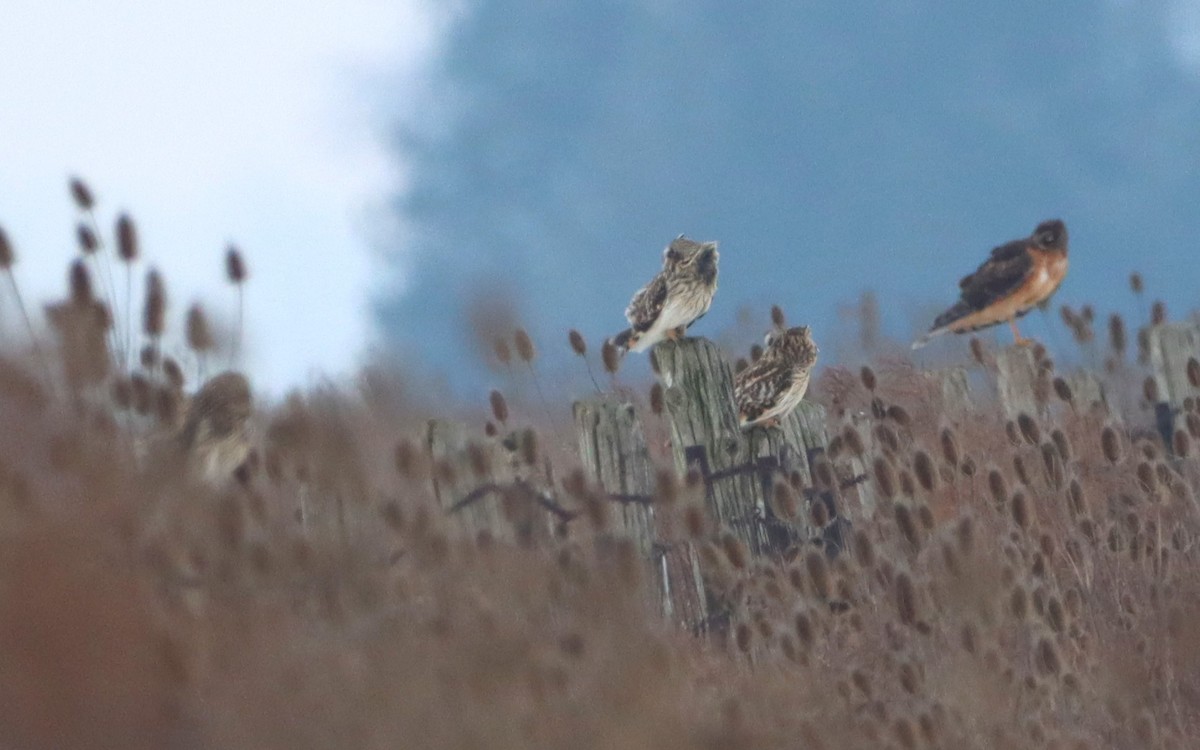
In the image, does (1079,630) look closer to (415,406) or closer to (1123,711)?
(1123,711)

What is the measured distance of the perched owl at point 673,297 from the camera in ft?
24.1

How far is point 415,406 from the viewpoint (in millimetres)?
5574

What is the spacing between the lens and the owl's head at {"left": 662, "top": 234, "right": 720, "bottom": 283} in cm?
752

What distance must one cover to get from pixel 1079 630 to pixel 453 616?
8.74ft

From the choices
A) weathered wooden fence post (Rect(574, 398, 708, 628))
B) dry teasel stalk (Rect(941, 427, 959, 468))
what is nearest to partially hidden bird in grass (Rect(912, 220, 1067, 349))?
weathered wooden fence post (Rect(574, 398, 708, 628))

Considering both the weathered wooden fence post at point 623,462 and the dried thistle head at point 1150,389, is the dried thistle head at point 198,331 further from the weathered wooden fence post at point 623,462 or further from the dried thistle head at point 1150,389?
the dried thistle head at point 1150,389

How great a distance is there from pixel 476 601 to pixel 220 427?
1.91m

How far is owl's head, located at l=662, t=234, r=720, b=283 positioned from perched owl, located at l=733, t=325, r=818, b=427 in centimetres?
79

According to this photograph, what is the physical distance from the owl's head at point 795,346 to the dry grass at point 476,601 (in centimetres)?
Result: 44

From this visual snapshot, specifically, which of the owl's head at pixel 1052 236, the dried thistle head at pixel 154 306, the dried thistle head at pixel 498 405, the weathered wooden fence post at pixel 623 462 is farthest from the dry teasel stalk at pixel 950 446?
the owl's head at pixel 1052 236

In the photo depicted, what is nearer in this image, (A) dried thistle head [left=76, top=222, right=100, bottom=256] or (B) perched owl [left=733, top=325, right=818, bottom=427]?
(A) dried thistle head [left=76, top=222, right=100, bottom=256]

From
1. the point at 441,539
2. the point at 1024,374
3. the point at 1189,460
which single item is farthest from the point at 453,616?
the point at 1024,374

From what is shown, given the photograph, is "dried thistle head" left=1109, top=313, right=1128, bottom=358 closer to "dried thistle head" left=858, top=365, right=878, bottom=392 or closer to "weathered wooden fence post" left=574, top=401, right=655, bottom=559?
"dried thistle head" left=858, top=365, right=878, bottom=392

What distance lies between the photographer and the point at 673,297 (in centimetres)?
733
